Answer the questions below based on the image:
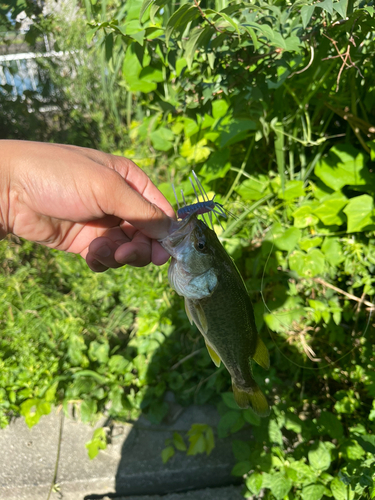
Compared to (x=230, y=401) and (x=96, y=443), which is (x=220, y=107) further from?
(x=96, y=443)

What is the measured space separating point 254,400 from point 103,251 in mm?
938

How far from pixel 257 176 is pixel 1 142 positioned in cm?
169

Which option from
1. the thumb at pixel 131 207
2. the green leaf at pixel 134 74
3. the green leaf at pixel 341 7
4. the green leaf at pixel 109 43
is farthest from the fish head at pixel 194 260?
the green leaf at pixel 134 74

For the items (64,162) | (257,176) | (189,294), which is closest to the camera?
(189,294)

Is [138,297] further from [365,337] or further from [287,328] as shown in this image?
[365,337]

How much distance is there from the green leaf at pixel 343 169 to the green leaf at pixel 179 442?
187cm

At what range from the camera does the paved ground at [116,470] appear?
2.46m

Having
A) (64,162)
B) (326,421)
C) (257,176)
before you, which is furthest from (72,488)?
(257,176)

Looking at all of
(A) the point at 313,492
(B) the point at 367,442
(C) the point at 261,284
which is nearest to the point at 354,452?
(B) the point at 367,442

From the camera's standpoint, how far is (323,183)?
2455 millimetres

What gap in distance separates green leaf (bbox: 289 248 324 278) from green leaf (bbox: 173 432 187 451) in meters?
1.34

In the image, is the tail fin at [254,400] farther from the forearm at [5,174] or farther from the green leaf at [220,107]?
the green leaf at [220,107]

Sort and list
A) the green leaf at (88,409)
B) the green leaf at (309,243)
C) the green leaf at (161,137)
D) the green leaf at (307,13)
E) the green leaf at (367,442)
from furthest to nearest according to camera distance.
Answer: the green leaf at (161,137), the green leaf at (88,409), the green leaf at (309,243), the green leaf at (367,442), the green leaf at (307,13)

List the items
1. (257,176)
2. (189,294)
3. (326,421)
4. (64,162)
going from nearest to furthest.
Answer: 1. (189,294)
2. (64,162)
3. (326,421)
4. (257,176)
